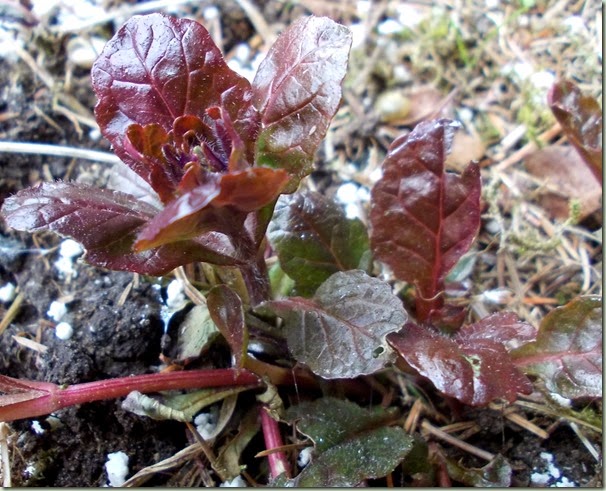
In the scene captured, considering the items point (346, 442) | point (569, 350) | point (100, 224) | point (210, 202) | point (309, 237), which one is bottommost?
point (346, 442)

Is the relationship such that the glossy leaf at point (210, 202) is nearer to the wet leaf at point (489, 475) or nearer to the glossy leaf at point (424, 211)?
the glossy leaf at point (424, 211)

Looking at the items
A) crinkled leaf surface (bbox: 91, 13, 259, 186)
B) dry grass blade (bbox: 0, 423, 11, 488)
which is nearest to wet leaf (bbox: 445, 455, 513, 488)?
crinkled leaf surface (bbox: 91, 13, 259, 186)

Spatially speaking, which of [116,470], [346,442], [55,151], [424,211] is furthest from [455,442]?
[55,151]

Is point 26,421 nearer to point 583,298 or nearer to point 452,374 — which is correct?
point 452,374

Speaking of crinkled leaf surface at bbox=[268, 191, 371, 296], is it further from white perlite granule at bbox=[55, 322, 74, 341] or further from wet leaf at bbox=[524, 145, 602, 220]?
wet leaf at bbox=[524, 145, 602, 220]

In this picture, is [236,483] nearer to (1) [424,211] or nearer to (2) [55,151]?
(1) [424,211]

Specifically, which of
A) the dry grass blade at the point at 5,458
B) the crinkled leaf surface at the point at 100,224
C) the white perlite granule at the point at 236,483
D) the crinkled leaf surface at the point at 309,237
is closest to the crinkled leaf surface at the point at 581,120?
the crinkled leaf surface at the point at 309,237
